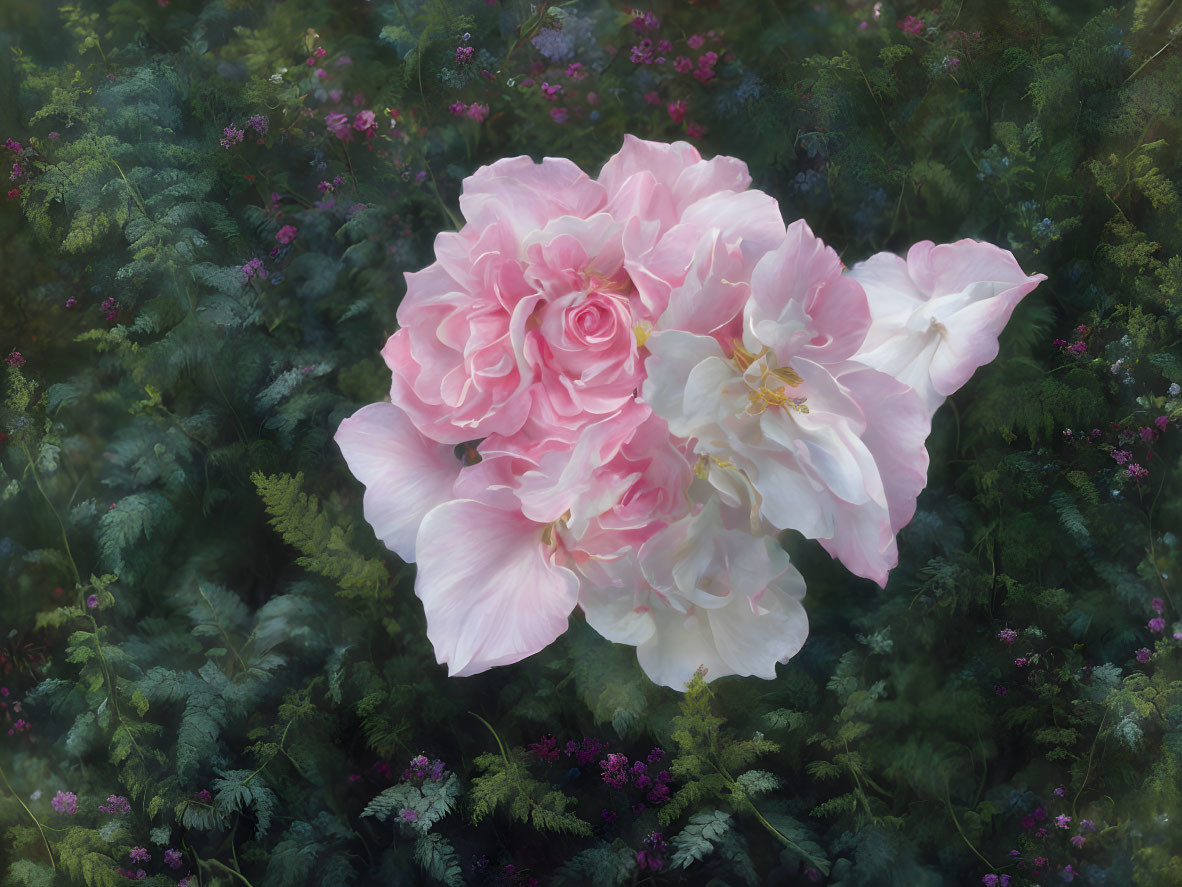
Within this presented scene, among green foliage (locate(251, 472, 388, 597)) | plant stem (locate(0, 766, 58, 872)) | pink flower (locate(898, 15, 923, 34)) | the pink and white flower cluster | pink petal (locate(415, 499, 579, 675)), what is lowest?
plant stem (locate(0, 766, 58, 872))

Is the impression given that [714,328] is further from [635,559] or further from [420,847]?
[420,847]

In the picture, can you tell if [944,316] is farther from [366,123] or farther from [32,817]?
[32,817]

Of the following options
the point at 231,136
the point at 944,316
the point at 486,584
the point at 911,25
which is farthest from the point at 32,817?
the point at 911,25

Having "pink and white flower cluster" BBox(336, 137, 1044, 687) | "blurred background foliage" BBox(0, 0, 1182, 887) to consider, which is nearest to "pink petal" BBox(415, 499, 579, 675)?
"pink and white flower cluster" BBox(336, 137, 1044, 687)

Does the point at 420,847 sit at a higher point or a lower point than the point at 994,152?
lower

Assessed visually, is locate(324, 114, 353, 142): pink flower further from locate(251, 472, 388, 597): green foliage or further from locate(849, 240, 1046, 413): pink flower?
locate(849, 240, 1046, 413): pink flower

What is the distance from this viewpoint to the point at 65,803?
81 cm

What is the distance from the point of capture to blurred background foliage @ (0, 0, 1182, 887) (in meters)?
0.74

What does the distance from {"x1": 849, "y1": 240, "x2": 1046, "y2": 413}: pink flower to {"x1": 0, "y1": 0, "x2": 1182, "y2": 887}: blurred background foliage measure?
8 cm

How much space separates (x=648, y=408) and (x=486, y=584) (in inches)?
7.0

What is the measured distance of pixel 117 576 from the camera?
0.79 metres

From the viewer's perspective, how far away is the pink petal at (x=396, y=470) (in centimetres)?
66

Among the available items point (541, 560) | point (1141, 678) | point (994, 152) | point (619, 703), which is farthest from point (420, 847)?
point (994, 152)

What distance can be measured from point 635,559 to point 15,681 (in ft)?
2.05
